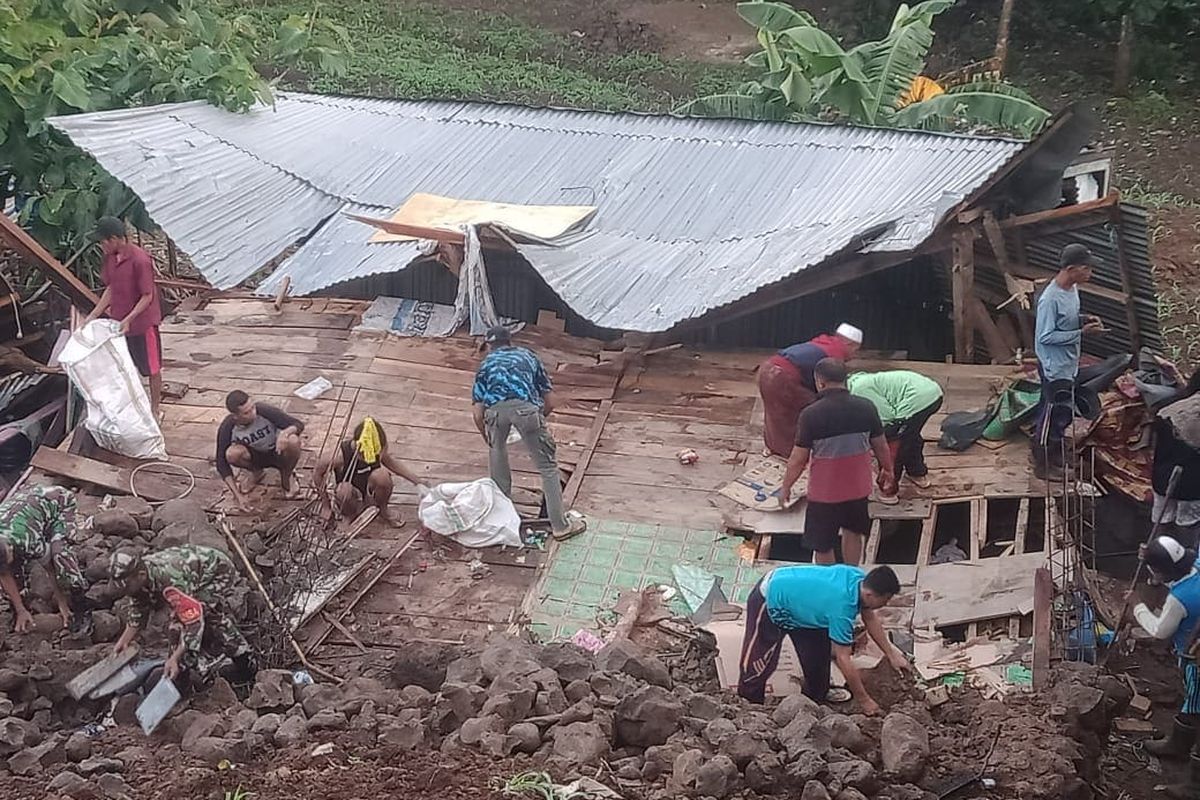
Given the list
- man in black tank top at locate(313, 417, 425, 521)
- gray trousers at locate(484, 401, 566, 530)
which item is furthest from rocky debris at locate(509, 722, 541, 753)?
man in black tank top at locate(313, 417, 425, 521)

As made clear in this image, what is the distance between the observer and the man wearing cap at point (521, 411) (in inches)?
310

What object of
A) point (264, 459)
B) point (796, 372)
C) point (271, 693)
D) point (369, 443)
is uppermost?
point (796, 372)

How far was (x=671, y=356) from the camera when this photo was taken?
33.8 feet

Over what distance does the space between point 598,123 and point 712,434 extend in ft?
13.3

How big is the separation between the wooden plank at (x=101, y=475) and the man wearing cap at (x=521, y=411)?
238 centimetres

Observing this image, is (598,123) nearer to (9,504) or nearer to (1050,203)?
(1050,203)

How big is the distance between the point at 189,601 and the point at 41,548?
1.33 metres

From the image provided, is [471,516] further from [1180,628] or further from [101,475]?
[1180,628]

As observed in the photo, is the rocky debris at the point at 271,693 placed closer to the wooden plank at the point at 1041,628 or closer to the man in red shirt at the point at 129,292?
the man in red shirt at the point at 129,292

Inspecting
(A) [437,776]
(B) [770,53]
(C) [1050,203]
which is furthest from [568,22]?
(A) [437,776]

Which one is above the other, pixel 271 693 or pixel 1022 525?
pixel 1022 525

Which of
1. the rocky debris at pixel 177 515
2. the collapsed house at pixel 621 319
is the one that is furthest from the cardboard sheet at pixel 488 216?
the rocky debris at pixel 177 515


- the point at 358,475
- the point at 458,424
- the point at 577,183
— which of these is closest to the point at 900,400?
the point at 458,424

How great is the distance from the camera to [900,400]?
8.09m
